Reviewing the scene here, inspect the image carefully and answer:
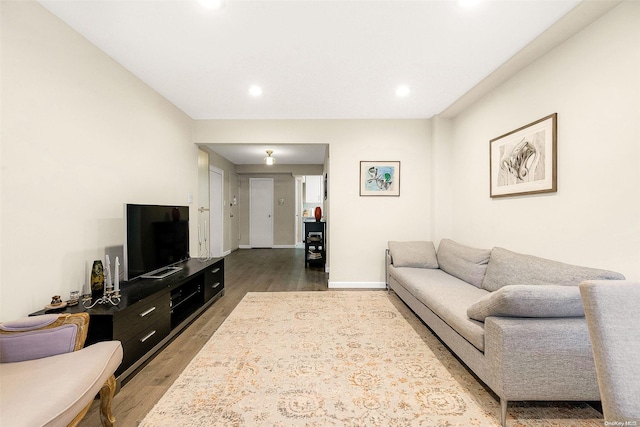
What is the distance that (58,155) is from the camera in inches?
77.6

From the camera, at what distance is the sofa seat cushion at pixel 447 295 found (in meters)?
1.79

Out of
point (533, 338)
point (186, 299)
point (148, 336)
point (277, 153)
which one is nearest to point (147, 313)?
point (148, 336)

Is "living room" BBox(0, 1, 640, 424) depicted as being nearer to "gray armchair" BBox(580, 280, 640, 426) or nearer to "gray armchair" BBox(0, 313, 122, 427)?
"gray armchair" BBox(0, 313, 122, 427)

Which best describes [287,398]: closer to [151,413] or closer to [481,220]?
[151,413]

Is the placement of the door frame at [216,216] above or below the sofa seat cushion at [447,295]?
above

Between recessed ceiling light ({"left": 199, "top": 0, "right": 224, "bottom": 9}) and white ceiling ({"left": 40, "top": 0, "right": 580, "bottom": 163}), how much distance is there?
0.06 m

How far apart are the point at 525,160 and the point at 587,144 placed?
1.84 feet

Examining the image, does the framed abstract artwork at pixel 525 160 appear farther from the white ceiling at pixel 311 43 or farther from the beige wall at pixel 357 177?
the beige wall at pixel 357 177

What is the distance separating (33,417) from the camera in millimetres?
980

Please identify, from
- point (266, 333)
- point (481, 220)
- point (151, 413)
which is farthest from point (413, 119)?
point (151, 413)

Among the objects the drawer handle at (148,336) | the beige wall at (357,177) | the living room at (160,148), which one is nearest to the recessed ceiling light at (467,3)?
the living room at (160,148)

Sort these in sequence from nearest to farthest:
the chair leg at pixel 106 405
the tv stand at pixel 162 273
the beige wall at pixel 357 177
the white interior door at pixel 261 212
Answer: the chair leg at pixel 106 405 < the tv stand at pixel 162 273 < the beige wall at pixel 357 177 < the white interior door at pixel 261 212

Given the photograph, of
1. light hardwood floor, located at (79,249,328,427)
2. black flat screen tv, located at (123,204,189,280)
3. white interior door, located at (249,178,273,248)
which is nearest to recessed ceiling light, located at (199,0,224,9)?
black flat screen tv, located at (123,204,189,280)

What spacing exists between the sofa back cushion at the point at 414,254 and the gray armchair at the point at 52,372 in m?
3.04
